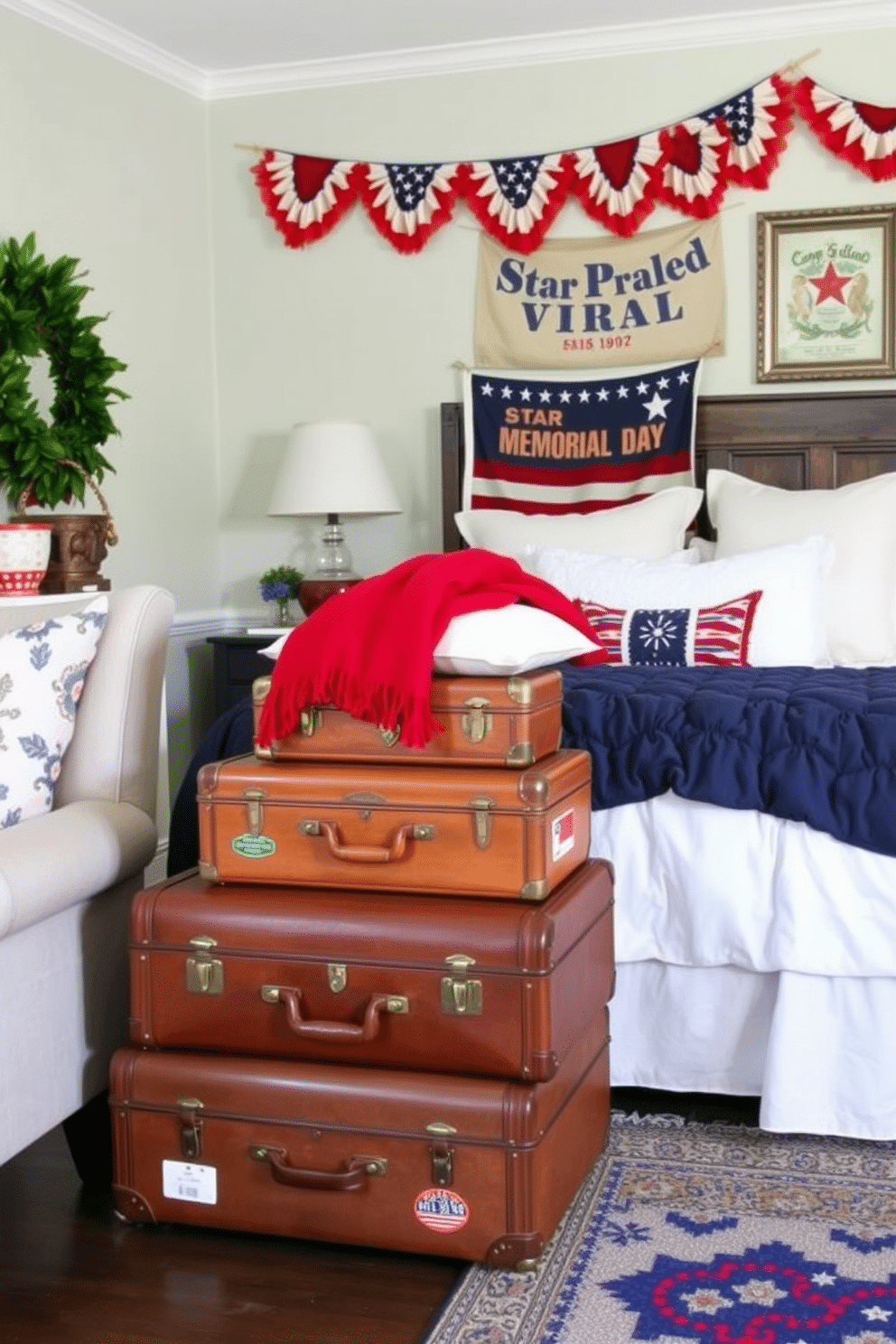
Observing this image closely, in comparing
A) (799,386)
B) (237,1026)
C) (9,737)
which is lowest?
(237,1026)

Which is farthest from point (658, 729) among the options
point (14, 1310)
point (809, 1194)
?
point (14, 1310)

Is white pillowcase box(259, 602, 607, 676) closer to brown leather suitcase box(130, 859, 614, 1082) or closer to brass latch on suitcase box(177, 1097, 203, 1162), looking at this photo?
brown leather suitcase box(130, 859, 614, 1082)

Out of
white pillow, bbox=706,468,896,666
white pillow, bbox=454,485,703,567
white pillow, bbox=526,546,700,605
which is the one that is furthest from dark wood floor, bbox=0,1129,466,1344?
white pillow, bbox=454,485,703,567

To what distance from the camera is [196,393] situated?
5.20 metres

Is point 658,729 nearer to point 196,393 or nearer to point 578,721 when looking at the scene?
point 578,721

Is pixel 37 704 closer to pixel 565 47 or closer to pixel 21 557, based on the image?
pixel 21 557

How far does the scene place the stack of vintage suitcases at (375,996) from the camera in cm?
216

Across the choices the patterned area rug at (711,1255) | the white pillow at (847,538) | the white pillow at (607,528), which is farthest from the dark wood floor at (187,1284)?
the white pillow at (607,528)

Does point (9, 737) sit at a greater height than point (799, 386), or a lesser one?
lesser

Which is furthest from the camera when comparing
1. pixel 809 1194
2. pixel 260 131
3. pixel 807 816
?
pixel 260 131

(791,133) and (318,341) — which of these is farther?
(318,341)

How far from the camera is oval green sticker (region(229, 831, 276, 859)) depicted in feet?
7.73

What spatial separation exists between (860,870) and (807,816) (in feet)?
0.43

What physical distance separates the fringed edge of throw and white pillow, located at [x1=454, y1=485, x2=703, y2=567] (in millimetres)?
1944
